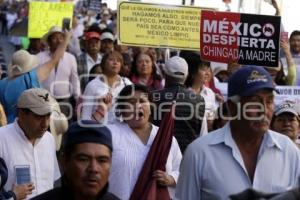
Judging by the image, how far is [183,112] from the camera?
7.09m

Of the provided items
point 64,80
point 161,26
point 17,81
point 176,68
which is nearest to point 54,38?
point 64,80

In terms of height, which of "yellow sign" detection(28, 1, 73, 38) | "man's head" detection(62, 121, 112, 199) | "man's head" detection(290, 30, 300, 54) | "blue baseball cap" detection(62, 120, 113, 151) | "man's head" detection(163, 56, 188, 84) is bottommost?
"man's head" detection(62, 121, 112, 199)

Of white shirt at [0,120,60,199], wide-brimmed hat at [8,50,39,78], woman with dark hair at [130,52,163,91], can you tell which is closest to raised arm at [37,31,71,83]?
wide-brimmed hat at [8,50,39,78]

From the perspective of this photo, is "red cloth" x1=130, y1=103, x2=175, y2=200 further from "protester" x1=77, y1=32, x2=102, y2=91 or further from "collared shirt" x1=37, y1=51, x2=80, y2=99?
"protester" x1=77, y1=32, x2=102, y2=91

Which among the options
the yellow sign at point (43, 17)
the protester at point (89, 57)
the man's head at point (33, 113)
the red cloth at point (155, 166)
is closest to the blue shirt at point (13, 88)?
the man's head at point (33, 113)

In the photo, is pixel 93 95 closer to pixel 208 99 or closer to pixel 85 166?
pixel 208 99

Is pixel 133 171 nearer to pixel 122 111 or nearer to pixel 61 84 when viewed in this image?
pixel 122 111

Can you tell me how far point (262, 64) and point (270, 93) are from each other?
3.81m

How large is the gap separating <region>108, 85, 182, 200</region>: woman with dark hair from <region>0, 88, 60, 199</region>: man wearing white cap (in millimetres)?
533

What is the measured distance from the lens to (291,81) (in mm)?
9148

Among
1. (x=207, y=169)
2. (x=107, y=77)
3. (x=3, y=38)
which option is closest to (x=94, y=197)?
(x=207, y=169)

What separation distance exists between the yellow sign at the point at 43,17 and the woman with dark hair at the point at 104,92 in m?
3.60

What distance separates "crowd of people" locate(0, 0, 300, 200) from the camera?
3643 millimetres

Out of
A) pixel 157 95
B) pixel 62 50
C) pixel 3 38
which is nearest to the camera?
pixel 157 95
